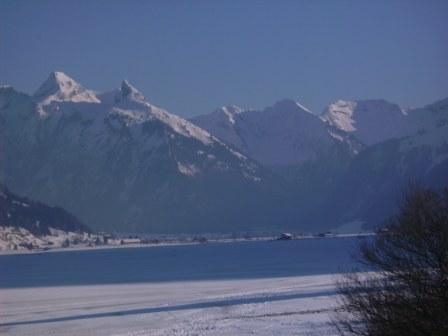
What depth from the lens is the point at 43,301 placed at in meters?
71.6

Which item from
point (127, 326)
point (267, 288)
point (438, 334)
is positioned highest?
point (267, 288)

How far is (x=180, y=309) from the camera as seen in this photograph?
192 feet

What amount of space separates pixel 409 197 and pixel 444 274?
8.34ft

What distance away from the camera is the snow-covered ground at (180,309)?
153ft

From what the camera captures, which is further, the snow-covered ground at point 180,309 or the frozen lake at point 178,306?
the frozen lake at point 178,306

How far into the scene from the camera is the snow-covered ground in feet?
153

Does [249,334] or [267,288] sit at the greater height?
[267,288]

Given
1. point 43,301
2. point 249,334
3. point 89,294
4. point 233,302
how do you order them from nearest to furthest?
1. point 249,334
2. point 233,302
3. point 43,301
4. point 89,294

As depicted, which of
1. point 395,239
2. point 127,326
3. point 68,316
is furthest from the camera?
point 68,316

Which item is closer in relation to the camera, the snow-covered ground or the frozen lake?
the snow-covered ground

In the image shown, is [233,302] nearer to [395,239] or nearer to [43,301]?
[43,301]

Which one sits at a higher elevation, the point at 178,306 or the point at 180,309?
the point at 178,306

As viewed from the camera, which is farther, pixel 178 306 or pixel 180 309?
pixel 178 306

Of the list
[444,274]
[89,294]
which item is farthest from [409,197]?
[89,294]
